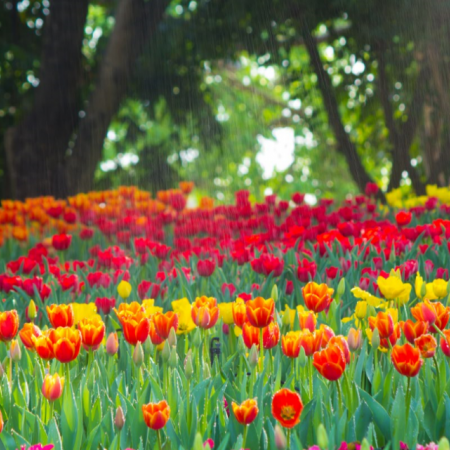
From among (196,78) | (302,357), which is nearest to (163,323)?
(302,357)

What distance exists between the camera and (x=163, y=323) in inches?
73.0

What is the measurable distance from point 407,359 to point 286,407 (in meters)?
0.34

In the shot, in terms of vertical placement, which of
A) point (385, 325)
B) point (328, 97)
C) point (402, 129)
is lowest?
point (385, 325)

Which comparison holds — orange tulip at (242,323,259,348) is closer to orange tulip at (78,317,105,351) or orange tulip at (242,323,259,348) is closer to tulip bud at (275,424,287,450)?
orange tulip at (78,317,105,351)

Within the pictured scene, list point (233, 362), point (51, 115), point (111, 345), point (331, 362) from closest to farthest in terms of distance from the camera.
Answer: point (331, 362) < point (111, 345) < point (233, 362) < point (51, 115)

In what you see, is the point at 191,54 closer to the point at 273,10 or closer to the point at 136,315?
the point at 273,10

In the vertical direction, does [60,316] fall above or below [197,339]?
above

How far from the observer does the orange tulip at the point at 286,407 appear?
1294 mm

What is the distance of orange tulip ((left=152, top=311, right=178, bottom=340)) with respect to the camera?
6.08ft


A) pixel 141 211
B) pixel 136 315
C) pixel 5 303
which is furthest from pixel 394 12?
pixel 136 315

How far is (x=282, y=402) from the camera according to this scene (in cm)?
130

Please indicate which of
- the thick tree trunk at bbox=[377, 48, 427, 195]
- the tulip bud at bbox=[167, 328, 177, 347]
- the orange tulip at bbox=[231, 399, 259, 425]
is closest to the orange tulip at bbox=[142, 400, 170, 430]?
the orange tulip at bbox=[231, 399, 259, 425]

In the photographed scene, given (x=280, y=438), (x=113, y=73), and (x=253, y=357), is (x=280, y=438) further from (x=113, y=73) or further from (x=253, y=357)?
(x=113, y=73)

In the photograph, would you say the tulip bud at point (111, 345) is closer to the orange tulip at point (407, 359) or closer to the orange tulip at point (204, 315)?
the orange tulip at point (204, 315)
